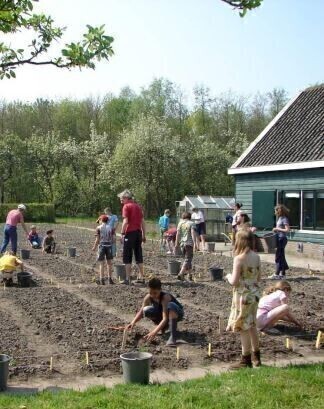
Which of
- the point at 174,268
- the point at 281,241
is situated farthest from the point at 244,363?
the point at 174,268

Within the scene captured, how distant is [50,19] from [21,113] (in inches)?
2214

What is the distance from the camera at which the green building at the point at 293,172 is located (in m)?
20.8

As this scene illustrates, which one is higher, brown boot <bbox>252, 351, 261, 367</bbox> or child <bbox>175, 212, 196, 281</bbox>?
child <bbox>175, 212, 196, 281</bbox>

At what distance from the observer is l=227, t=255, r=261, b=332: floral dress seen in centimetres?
701

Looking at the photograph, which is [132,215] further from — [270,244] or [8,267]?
[270,244]

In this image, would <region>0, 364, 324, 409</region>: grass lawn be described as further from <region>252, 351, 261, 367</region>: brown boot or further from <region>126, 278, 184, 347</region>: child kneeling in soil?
<region>126, 278, 184, 347</region>: child kneeling in soil

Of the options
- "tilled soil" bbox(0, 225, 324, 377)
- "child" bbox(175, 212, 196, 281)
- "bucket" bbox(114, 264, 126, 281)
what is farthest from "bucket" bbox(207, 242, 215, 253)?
"bucket" bbox(114, 264, 126, 281)

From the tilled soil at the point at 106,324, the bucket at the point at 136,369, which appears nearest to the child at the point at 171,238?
the tilled soil at the point at 106,324

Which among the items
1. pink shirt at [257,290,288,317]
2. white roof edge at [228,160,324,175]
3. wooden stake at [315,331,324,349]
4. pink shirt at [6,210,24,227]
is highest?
white roof edge at [228,160,324,175]

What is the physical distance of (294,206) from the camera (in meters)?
21.9

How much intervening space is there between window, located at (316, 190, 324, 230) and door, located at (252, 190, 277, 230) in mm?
2297

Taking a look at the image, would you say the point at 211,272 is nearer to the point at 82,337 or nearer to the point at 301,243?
the point at 82,337

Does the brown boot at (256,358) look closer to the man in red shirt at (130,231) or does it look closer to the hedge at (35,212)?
the man in red shirt at (130,231)

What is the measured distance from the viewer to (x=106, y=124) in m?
62.8
